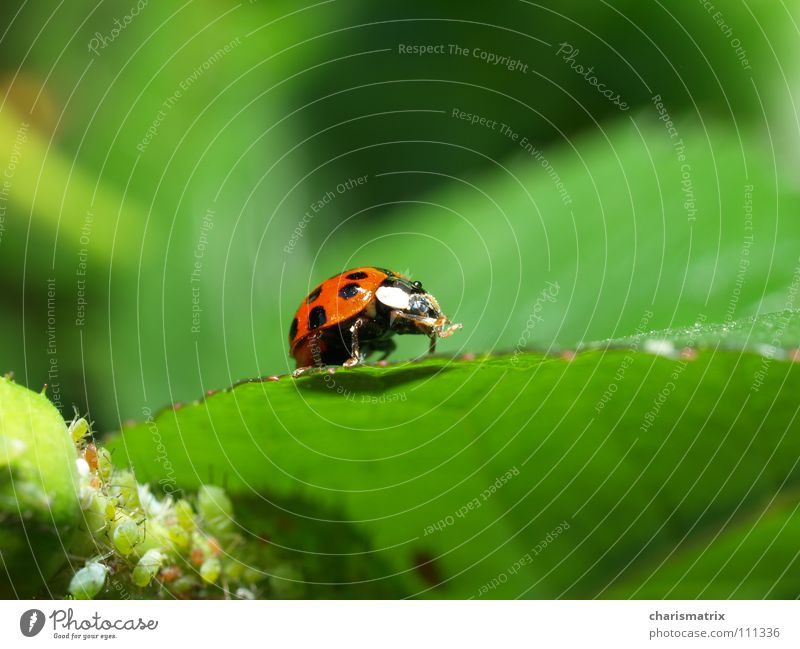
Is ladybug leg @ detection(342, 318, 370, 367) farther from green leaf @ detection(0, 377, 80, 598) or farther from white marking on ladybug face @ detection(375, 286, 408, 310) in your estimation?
green leaf @ detection(0, 377, 80, 598)

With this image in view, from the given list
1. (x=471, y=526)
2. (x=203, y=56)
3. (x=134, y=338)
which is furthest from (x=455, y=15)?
(x=471, y=526)

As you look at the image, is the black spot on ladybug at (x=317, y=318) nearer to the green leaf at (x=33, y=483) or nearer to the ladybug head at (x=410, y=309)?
the ladybug head at (x=410, y=309)

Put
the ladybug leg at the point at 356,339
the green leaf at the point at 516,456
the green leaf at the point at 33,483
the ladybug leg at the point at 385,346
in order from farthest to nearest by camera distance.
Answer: the ladybug leg at the point at 385,346
the ladybug leg at the point at 356,339
the green leaf at the point at 516,456
the green leaf at the point at 33,483

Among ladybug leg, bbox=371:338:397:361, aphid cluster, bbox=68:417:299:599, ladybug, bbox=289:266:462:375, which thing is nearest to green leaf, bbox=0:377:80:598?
aphid cluster, bbox=68:417:299:599

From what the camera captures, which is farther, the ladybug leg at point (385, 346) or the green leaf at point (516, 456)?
the ladybug leg at point (385, 346)

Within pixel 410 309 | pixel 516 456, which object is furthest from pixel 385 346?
pixel 516 456

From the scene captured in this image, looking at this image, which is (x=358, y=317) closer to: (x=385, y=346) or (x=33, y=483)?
(x=385, y=346)

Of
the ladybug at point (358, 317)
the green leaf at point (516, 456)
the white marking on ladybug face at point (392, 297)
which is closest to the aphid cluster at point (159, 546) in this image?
the green leaf at point (516, 456)
